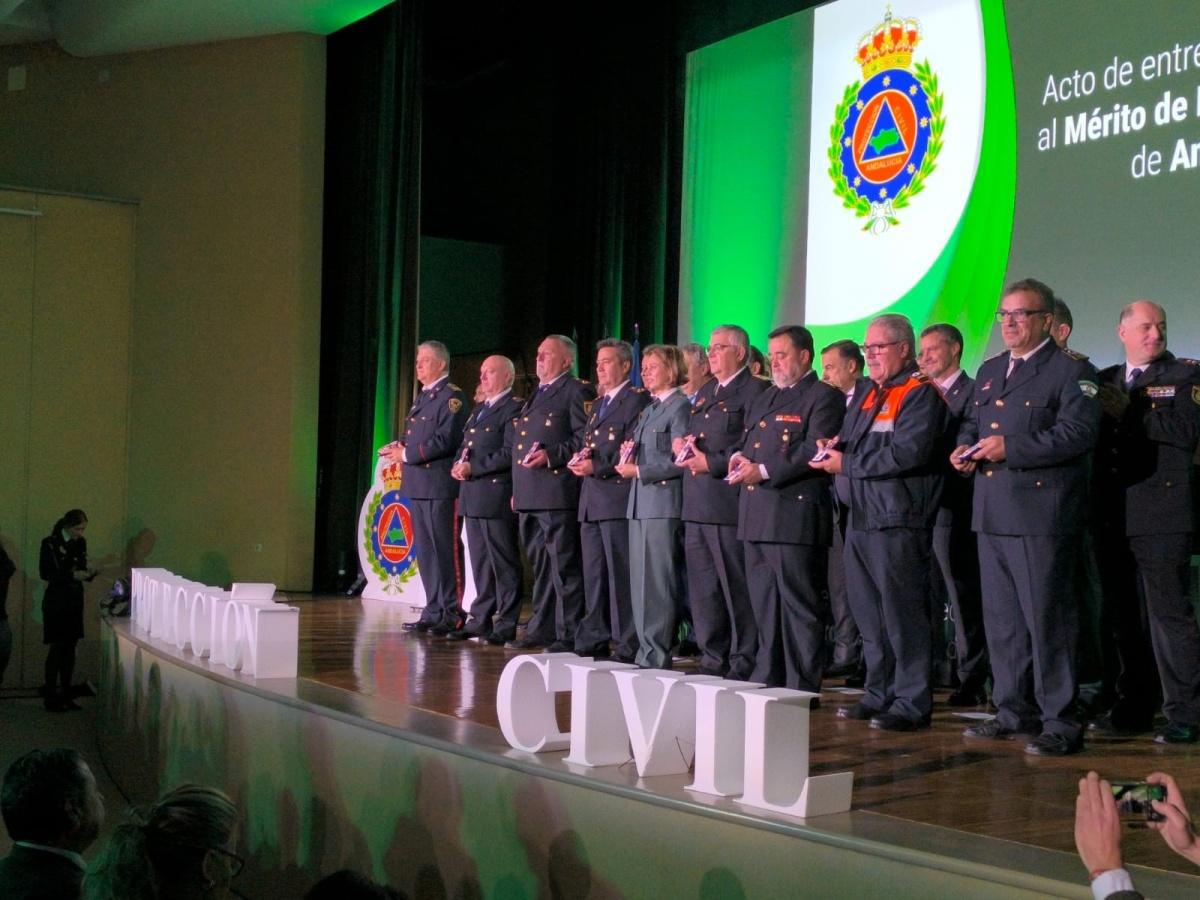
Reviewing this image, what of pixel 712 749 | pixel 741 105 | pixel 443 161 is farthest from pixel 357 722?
pixel 443 161

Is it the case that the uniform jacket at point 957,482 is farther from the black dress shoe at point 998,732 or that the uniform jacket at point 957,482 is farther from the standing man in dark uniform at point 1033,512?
the black dress shoe at point 998,732

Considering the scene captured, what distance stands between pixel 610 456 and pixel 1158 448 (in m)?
2.17

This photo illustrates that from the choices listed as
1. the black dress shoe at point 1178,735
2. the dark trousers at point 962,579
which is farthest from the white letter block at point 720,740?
the dark trousers at point 962,579

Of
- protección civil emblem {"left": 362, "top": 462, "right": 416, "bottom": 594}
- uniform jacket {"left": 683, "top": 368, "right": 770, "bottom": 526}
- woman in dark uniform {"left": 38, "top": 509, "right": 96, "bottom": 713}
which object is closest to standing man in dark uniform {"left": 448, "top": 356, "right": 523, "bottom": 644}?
uniform jacket {"left": 683, "top": 368, "right": 770, "bottom": 526}

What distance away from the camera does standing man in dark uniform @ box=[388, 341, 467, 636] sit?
660cm

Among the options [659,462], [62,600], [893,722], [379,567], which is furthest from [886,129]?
[62,600]

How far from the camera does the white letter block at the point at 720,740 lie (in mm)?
2852

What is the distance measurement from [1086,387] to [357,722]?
7.65ft

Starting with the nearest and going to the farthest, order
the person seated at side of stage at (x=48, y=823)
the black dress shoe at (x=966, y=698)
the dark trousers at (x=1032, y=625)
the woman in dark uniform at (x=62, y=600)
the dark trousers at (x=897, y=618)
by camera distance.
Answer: the person seated at side of stage at (x=48, y=823) < the dark trousers at (x=1032, y=625) < the dark trousers at (x=897, y=618) < the black dress shoe at (x=966, y=698) < the woman in dark uniform at (x=62, y=600)

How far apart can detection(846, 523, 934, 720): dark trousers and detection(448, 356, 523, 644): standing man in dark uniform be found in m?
2.28

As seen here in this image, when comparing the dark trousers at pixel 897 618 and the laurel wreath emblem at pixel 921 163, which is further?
the laurel wreath emblem at pixel 921 163

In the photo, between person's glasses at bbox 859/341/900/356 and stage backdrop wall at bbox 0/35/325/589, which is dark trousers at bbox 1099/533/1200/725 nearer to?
person's glasses at bbox 859/341/900/356

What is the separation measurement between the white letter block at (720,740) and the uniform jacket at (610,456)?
2.60m

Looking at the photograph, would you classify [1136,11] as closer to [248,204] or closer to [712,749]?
[712,749]
